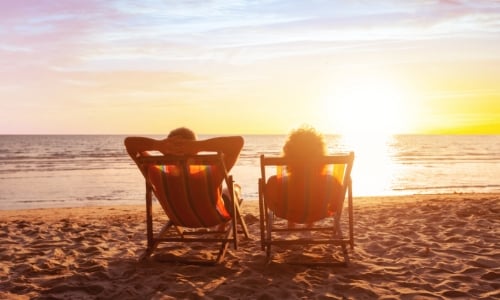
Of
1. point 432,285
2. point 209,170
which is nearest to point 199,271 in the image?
point 209,170

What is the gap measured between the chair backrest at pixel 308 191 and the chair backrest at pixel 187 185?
0.51 m

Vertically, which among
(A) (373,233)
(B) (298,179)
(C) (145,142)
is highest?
(C) (145,142)

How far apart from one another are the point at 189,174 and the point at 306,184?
3.79ft

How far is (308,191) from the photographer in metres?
4.89

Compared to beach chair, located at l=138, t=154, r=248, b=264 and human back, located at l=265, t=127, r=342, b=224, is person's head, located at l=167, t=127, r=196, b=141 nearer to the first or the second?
beach chair, located at l=138, t=154, r=248, b=264

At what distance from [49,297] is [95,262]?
3.50 feet

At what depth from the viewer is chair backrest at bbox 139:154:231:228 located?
15.7 ft

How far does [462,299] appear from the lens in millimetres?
3850

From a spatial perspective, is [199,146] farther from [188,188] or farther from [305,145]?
[305,145]

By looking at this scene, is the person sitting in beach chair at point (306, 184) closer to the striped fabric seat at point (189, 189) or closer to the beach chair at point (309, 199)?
the beach chair at point (309, 199)

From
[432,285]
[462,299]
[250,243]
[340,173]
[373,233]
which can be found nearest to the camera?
[462,299]

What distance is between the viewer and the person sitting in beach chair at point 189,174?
15.4 feet

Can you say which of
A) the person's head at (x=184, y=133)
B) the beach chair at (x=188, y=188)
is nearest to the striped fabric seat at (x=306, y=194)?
the beach chair at (x=188, y=188)

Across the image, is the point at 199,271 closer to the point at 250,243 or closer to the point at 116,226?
the point at 250,243
